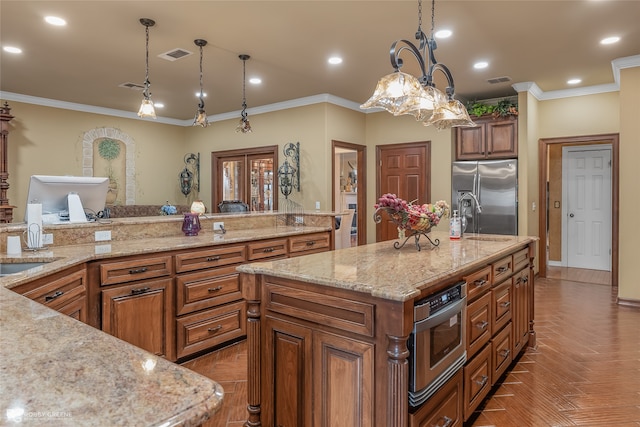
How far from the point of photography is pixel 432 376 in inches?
68.5

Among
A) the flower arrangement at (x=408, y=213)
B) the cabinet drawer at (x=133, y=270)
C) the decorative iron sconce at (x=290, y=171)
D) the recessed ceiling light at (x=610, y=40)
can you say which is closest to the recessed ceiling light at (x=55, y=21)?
the cabinet drawer at (x=133, y=270)

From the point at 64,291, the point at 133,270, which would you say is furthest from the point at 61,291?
the point at 133,270

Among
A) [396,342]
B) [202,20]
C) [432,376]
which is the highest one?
[202,20]

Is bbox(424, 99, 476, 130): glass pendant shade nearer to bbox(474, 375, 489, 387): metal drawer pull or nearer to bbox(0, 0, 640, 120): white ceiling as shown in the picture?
bbox(0, 0, 640, 120): white ceiling

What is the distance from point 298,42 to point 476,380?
11.1 ft

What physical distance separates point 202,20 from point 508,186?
178 inches

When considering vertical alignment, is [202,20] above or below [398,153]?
above

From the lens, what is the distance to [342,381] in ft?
5.69

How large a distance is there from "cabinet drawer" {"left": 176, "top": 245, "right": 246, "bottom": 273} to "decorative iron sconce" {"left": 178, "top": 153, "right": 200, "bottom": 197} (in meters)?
5.04

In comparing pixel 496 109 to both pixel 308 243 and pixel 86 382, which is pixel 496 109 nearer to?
pixel 308 243

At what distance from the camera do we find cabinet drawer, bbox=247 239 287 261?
355cm

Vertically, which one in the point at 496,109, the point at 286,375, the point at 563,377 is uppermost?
the point at 496,109

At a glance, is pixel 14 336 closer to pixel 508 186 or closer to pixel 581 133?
pixel 508 186

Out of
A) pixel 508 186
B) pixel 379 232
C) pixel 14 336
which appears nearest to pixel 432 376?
pixel 14 336
